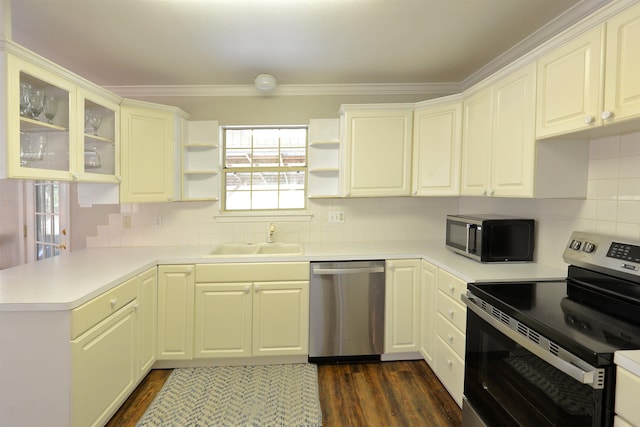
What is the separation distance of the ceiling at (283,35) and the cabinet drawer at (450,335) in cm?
190

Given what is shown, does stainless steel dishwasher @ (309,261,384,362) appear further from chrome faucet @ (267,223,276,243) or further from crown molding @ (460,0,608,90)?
crown molding @ (460,0,608,90)

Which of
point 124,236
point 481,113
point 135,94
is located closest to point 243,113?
point 135,94

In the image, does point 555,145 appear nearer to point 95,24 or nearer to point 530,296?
point 530,296

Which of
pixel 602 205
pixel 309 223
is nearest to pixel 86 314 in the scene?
pixel 309 223

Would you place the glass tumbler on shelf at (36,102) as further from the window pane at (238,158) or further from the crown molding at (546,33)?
the crown molding at (546,33)

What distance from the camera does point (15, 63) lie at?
1584 mm

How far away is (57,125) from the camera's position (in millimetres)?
1922

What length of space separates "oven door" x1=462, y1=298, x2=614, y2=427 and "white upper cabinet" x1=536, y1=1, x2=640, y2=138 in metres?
0.98

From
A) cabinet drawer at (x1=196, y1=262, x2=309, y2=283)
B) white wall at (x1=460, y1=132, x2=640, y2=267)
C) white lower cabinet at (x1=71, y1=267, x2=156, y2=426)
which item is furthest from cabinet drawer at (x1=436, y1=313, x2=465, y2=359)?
white lower cabinet at (x1=71, y1=267, x2=156, y2=426)

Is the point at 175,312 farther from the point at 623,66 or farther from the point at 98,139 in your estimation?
the point at 623,66

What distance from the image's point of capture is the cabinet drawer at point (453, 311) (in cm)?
192

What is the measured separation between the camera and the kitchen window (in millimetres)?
3166

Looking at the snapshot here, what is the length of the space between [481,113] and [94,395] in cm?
287

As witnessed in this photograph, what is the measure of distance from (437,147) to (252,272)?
1.78 m
